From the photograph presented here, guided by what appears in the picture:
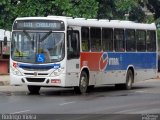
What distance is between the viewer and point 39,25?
2353cm

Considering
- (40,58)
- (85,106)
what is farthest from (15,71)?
(85,106)

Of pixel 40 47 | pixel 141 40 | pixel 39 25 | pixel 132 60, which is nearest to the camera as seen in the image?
pixel 40 47

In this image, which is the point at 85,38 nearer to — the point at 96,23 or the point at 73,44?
the point at 73,44

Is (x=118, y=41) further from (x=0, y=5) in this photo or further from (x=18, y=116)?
(x=0, y=5)

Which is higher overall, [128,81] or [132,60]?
[132,60]

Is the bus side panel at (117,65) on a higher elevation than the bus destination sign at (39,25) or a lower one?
lower

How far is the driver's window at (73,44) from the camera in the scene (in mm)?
23391

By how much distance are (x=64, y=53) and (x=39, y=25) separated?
144 cm

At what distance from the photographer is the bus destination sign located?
23.4 m

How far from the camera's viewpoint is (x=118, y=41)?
90.4 ft

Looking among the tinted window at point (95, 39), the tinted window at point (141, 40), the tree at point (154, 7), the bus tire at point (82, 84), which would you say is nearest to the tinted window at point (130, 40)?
the tinted window at point (141, 40)

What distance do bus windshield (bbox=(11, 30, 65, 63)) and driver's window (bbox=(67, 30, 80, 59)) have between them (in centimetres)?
35

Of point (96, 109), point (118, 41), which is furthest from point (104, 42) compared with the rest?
point (96, 109)

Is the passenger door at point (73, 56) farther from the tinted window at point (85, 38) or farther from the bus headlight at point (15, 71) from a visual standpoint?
the bus headlight at point (15, 71)
